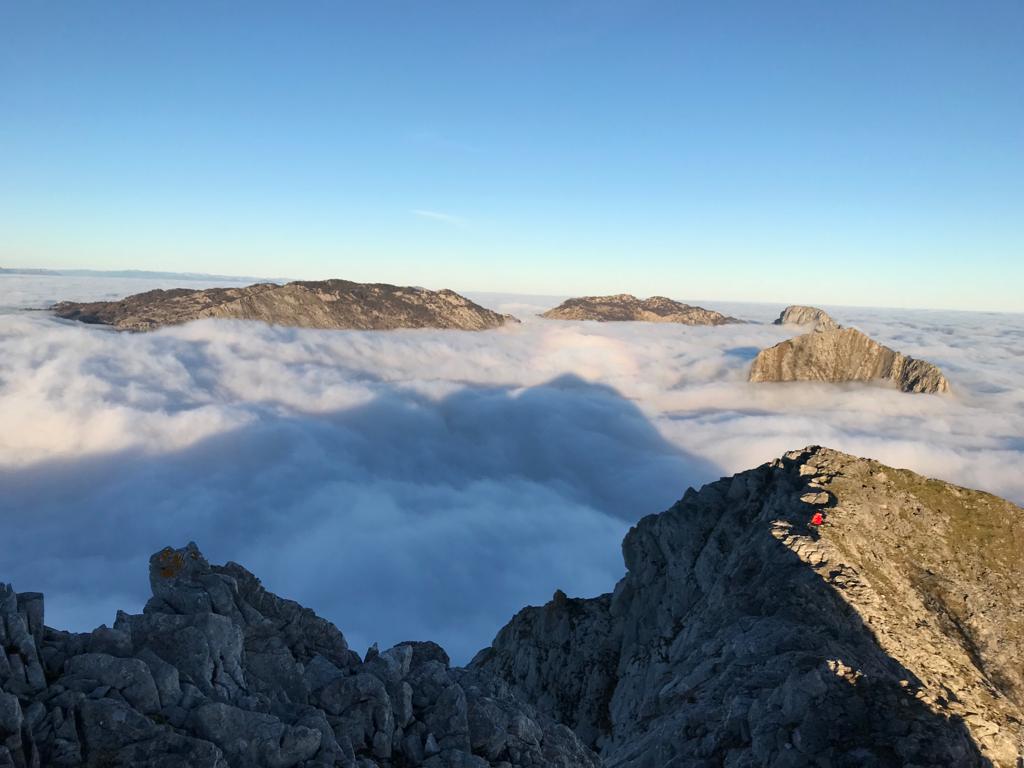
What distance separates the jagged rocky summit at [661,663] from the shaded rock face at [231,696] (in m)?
0.06

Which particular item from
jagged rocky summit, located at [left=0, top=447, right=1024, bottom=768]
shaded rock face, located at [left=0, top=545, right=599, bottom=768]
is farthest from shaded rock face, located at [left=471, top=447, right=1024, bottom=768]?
shaded rock face, located at [left=0, top=545, right=599, bottom=768]

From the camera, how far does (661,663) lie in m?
45.8

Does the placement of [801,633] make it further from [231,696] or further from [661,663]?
[231,696]

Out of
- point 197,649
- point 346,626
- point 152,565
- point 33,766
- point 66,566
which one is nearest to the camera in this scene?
point 33,766

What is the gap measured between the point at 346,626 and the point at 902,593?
486 feet

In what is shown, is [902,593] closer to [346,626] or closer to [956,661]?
[956,661]

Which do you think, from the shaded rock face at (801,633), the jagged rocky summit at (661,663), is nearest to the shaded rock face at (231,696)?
the jagged rocky summit at (661,663)

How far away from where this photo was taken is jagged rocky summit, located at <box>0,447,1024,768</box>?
14.9 meters

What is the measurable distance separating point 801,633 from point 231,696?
104 feet

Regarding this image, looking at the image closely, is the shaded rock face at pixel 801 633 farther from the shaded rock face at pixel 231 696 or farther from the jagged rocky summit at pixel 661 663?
the shaded rock face at pixel 231 696

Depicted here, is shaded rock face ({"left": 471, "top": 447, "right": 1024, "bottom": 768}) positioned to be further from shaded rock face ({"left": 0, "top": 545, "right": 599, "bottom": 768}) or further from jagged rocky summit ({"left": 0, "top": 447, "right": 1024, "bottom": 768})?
shaded rock face ({"left": 0, "top": 545, "right": 599, "bottom": 768})

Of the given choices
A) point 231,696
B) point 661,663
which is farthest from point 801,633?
point 231,696

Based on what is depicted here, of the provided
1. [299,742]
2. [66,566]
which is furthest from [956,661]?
[66,566]

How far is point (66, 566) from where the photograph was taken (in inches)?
7466
